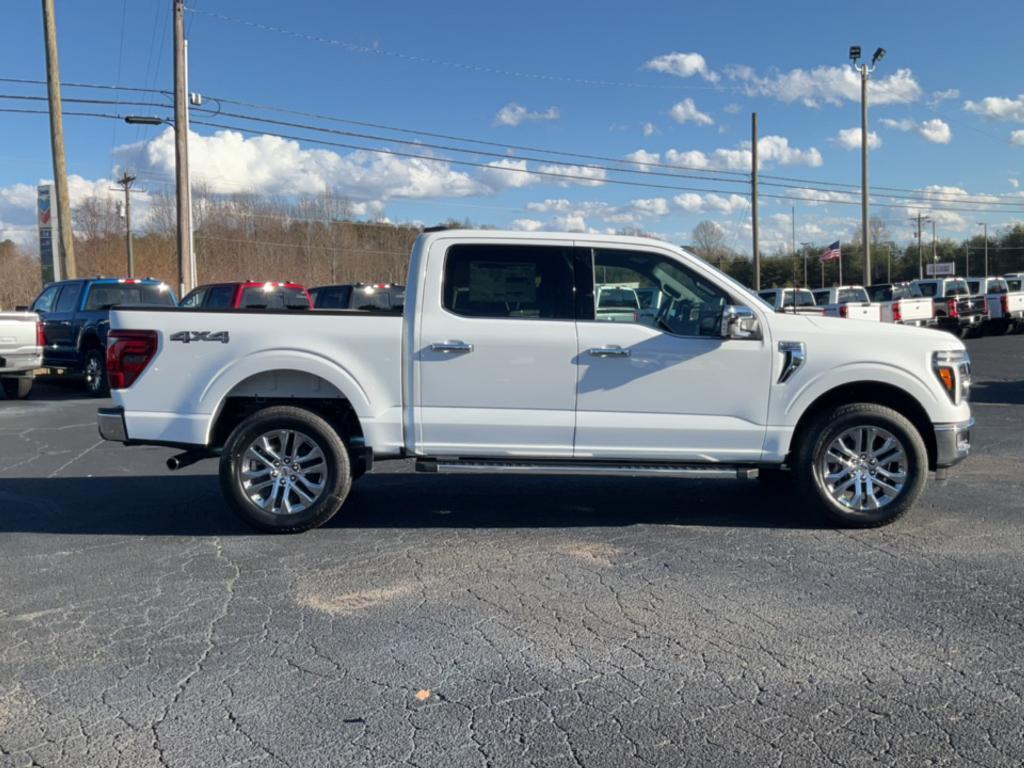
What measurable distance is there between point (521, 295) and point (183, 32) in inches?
797

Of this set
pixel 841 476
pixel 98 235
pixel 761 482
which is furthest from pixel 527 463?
pixel 98 235

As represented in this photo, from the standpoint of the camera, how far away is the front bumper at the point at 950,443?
620cm

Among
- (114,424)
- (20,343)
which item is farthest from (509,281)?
(20,343)

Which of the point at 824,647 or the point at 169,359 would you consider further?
the point at 169,359

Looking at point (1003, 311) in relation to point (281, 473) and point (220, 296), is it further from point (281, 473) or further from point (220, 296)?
point (281, 473)

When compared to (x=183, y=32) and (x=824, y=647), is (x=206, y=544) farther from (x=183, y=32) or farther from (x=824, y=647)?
(x=183, y=32)

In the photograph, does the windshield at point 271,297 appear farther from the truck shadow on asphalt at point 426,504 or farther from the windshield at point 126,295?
the truck shadow on asphalt at point 426,504

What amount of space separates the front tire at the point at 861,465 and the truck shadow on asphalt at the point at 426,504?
276 millimetres

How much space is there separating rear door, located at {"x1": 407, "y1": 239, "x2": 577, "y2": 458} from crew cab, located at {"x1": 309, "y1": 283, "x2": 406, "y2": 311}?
10881 millimetres

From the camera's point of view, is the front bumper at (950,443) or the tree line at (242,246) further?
the tree line at (242,246)

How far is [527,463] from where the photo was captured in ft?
20.3

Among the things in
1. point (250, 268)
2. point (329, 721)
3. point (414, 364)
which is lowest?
point (329, 721)

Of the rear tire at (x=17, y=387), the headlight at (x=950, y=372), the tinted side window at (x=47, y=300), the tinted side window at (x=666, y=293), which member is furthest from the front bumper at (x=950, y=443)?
the tinted side window at (x=47, y=300)

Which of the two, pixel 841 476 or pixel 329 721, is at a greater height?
pixel 841 476
